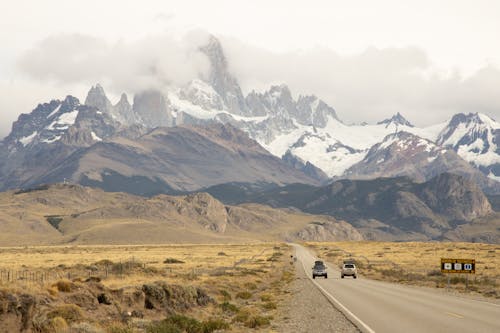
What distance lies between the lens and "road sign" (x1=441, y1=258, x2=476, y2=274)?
47.4 metres

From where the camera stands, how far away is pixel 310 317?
29719 mm

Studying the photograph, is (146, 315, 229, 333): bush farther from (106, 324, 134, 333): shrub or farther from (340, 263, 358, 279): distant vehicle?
(340, 263, 358, 279): distant vehicle

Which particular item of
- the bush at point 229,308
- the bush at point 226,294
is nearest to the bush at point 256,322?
the bush at point 229,308

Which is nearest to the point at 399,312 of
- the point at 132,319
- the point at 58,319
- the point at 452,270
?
the point at 132,319

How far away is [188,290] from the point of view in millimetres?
33094

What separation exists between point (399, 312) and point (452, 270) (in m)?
19.5

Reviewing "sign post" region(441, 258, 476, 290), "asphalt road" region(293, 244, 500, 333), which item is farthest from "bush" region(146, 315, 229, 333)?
"sign post" region(441, 258, 476, 290)

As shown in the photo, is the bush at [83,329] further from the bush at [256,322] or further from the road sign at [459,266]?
the road sign at [459,266]

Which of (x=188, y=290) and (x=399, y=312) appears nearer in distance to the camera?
(x=399, y=312)

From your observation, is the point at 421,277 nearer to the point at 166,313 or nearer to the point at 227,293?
the point at 227,293

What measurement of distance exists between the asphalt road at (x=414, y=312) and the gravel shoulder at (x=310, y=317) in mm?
588

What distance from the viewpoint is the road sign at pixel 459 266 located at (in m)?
47.4

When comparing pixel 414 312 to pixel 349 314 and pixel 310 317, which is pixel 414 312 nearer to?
pixel 349 314

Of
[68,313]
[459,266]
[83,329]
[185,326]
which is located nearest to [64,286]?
[68,313]
